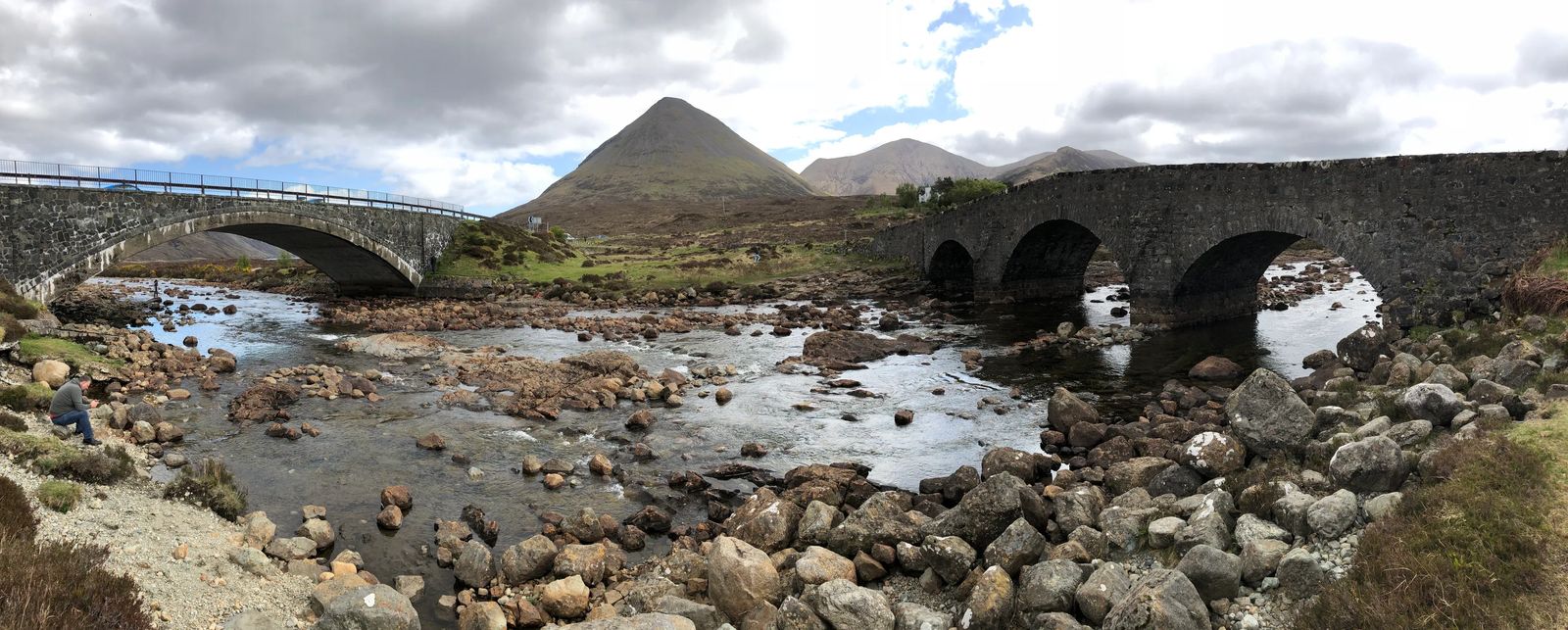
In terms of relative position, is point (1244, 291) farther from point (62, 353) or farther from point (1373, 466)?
point (62, 353)

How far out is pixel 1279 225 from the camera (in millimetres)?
23781

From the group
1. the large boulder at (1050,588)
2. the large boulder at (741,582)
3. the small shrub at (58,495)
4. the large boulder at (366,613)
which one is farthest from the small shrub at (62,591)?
the large boulder at (1050,588)

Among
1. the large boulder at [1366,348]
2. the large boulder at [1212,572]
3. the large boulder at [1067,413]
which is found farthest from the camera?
the large boulder at [1366,348]

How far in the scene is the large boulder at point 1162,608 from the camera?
20.7 feet

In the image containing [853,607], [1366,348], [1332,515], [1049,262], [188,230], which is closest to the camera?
[1332,515]

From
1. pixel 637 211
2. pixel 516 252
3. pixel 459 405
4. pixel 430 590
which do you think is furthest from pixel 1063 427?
pixel 637 211

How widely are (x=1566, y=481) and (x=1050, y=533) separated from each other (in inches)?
188

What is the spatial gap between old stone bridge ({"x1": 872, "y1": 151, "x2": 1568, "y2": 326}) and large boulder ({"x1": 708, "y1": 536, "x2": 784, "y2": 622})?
18659 mm

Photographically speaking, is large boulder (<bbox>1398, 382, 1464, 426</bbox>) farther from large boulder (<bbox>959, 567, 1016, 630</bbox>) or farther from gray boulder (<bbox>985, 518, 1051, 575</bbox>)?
large boulder (<bbox>959, 567, 1016, 630</bbox>)

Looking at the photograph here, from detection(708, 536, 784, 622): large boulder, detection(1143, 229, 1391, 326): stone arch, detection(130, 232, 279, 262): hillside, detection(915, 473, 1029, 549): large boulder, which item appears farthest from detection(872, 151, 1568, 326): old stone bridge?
detection(130, 232, 279, 262): hillside

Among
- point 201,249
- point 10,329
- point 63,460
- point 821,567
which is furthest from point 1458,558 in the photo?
point 201,249

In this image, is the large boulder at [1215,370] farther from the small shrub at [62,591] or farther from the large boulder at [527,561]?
the small shrub at [62,591]

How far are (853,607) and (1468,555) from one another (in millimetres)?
5210

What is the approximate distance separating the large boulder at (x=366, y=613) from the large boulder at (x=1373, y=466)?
388 inches
